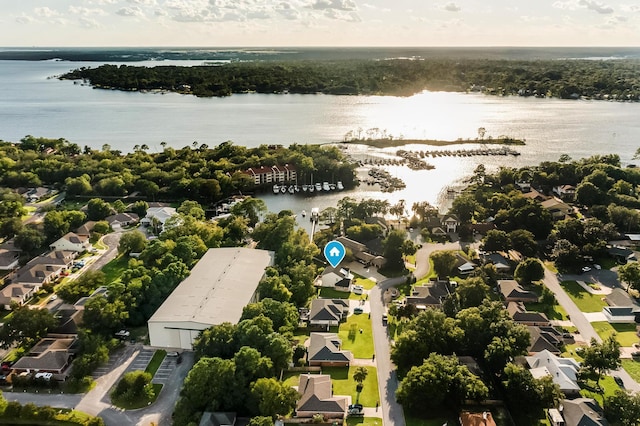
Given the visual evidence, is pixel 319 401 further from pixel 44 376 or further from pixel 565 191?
pixel 565 191

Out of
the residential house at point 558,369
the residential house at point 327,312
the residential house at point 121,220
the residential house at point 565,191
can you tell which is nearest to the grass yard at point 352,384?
the residential house at point 327,312

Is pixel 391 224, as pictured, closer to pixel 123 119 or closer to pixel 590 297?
pixel 590 297

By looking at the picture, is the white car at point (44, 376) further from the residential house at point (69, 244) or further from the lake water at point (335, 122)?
the lake water at point (335, 122)

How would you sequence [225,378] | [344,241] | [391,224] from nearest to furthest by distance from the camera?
1. [225,378]
2. [344,241]
3. [391,224]

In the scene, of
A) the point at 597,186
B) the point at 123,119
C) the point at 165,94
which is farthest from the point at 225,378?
the point at 165,94

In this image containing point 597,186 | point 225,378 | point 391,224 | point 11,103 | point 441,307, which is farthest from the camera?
point 11,103

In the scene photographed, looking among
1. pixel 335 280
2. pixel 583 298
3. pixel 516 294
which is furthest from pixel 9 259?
pixel 583 298

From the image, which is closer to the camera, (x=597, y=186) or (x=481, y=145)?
(x=597, y=186)

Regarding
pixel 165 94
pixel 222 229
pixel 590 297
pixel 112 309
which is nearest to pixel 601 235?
pixel 590 297
